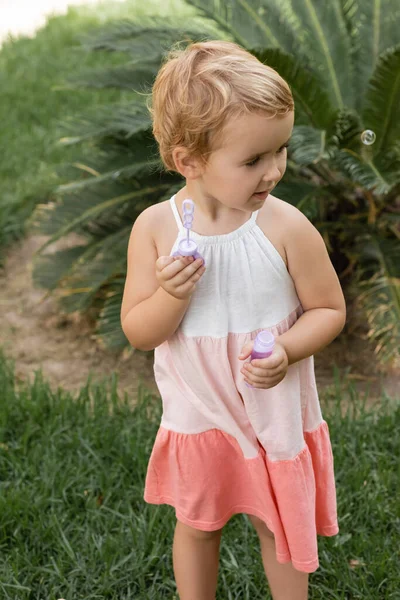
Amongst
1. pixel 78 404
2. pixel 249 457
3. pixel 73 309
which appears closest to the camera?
pixel 249 457

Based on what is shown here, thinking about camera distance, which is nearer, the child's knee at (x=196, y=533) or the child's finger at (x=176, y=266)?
the child's finger at (x=176, y=266)

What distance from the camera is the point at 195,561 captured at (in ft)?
7.06

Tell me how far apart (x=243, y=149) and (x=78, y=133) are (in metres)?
2.55

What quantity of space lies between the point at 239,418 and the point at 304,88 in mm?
1906

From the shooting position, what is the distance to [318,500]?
2.08 m

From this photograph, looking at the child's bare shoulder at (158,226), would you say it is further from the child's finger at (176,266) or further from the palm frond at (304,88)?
the palm frond at (304,88)

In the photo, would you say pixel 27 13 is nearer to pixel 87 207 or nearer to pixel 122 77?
pixel 122 77

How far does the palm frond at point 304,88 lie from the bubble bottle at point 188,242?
5.58 feet

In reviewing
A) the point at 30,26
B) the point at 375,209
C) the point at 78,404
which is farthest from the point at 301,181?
the point at 30,26

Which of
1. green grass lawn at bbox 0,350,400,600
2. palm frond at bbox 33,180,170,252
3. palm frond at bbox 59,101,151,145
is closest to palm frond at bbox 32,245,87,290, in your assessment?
palm frond at bbox 33,180,170,252

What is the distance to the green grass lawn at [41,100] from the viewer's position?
502 cm

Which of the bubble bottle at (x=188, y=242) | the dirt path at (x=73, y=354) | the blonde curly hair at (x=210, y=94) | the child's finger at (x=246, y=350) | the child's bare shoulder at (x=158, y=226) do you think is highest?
the blonde curly hair at (x=210, y=94)

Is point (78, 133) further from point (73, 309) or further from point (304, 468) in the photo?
point (304, 468)

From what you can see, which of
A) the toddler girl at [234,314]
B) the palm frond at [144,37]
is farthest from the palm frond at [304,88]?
the toddler girl at [234,314]
